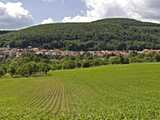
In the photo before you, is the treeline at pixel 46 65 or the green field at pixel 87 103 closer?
the green field at pixel 87 103

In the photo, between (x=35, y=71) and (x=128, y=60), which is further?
(x=128, y=60)

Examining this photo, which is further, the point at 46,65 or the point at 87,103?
the point at 46,65

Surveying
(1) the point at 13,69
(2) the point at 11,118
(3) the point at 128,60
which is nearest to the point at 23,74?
(1) the point at 13,69

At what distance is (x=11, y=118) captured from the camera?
3111cm

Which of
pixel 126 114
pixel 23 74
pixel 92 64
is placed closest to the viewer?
pixel 126 114

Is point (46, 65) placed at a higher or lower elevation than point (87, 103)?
lower

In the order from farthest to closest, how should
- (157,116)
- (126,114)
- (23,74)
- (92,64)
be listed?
(92,64) < (23,74) < (126,114) < (157,116)

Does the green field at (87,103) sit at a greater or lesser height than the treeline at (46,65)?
greater

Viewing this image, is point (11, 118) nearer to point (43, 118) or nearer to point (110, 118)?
point (43, 118)

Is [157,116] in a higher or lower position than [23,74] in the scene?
higher

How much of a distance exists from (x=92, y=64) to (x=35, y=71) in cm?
2609

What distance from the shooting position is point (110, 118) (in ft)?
91.9

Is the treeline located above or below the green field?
below

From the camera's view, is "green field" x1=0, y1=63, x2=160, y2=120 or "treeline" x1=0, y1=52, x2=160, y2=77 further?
"treeline" x1=0, y1=52, x2=160, y2=77
